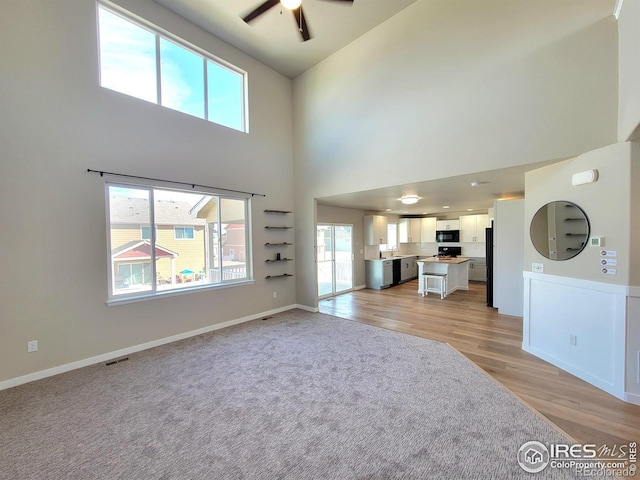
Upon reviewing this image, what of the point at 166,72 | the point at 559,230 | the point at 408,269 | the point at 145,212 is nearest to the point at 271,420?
the point at 145,212

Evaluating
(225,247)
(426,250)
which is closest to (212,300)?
(225,247)

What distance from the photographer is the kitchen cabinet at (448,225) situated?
355 inches

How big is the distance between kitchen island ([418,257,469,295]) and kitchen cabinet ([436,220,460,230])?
185 cm

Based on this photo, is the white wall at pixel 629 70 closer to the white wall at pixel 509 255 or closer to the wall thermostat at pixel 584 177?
the wall thermostat at pixel 584 177

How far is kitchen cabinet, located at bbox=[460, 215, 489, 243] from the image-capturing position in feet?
27.8

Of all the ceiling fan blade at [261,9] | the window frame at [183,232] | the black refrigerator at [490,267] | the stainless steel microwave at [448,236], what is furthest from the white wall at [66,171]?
the stainless steel microwave at [448,236]

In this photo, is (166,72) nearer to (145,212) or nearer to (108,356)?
(145,212)

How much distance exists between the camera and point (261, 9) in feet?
9.71

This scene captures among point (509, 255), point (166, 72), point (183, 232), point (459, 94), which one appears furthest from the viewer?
point (509, 255)

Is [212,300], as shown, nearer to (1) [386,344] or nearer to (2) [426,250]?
(1) [386,344]

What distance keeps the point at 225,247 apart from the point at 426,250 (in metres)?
7.98

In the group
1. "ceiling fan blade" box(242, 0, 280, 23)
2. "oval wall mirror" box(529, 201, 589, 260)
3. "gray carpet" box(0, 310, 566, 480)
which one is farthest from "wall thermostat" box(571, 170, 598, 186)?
"ceiling fan blade" box(242, 0, 280, 23)

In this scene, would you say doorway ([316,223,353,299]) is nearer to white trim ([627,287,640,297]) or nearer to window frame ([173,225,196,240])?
window frame ([173,225,196,240])

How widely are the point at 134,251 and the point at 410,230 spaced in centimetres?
865
